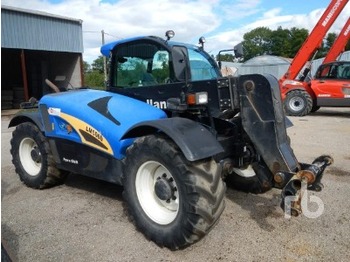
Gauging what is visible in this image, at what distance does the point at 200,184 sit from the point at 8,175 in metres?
4.09

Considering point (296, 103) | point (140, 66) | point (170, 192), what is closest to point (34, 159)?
point (140, 66)

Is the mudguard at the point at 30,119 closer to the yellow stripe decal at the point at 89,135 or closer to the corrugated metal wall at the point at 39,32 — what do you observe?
the yellow stripe decal at the point at 89,135

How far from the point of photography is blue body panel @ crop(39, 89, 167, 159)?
376 centimetres

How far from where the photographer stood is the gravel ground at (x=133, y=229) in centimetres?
315

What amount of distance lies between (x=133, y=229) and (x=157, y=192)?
1.89 ft

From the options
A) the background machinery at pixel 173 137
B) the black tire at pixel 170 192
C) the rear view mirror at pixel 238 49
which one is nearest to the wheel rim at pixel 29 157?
the background machinery at pixel 173 137

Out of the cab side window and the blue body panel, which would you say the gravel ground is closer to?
the blue body panel

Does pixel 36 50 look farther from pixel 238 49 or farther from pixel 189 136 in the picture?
pixel 189 136

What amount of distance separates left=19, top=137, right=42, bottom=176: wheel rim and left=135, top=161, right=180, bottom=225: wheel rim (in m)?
2.24

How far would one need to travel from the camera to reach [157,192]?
3.37m

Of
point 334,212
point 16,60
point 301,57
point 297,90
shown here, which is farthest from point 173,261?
point 16,60

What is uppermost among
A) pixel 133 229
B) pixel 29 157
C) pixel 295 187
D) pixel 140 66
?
pixel 140 66

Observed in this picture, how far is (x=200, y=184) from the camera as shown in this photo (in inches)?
118

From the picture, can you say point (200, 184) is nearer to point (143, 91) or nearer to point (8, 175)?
point (143, 91)
